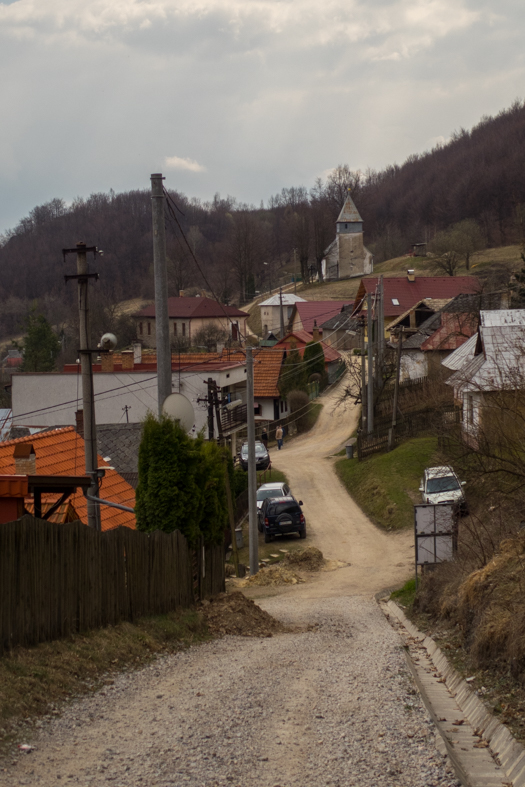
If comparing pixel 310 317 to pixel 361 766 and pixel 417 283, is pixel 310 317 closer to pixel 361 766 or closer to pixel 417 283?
pixel 417 283

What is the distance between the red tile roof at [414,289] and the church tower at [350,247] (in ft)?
156

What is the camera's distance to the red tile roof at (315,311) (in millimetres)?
83562

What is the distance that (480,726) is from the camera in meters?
6.84

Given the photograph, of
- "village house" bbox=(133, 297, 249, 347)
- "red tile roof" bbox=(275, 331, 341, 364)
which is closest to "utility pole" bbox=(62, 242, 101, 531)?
"red tile roof" bbox=(275, 331, 341, 364)

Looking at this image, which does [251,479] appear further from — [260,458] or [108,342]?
[260,458]

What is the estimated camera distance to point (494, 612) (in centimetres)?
858

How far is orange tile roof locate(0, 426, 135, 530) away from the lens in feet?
60.8

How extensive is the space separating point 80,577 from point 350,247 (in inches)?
4397

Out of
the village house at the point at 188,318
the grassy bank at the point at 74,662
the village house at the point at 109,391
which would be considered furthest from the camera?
the village house at the point at 188,318

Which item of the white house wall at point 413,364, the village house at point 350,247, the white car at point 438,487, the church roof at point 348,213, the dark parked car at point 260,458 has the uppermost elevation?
the church roof at point 348,213

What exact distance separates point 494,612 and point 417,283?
62.9m

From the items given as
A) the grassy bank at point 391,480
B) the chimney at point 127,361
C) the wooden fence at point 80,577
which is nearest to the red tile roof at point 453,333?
the grassy bank at point 391,480

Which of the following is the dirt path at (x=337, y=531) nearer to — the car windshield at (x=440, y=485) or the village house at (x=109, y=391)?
the car windshield at (x=440, y=485)

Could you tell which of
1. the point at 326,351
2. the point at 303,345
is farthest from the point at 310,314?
the point at 303,345
